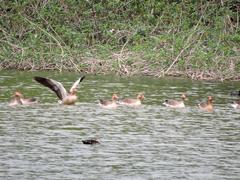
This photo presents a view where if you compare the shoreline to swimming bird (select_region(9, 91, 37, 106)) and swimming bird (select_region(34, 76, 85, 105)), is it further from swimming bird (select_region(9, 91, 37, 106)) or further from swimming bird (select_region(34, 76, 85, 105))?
swimming bird (select_region(9, 91, 37, 106))

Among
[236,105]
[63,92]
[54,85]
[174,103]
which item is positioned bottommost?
[236,105]

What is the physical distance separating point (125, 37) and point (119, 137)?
14981 mm

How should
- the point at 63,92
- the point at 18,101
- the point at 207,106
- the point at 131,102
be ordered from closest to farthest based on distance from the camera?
the point at 63,92 < the point at 207,106 < the point at 18,101 < the point at 131,102

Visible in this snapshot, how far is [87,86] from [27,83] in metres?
1.78

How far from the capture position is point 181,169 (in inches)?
579

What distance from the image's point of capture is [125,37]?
32.4 metres

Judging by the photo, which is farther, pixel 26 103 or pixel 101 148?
pixel 26 103

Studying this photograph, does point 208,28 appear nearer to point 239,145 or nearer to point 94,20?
point 94,20

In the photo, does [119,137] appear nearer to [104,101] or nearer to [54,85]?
[54,85]

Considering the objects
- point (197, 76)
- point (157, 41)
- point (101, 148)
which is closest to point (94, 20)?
point (157, 41)

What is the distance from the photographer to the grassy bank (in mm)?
29078

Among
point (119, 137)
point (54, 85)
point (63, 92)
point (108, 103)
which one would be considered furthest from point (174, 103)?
point (119, 137)

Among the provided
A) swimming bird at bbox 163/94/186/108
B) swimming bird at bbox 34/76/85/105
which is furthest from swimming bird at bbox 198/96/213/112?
swimming bird at bbox 34/76/85/105

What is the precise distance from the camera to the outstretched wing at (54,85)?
20184 millimetres
